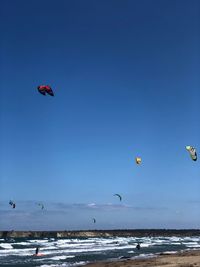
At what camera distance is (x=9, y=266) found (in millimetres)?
33531

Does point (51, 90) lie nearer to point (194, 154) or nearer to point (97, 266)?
point (194, 154)

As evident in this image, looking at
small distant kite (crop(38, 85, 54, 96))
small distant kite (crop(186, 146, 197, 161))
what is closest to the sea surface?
small distant kite (crop(186, 146, 197, 161))

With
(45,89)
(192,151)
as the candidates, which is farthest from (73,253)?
(45,89)

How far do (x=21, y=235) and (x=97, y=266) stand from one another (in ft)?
397

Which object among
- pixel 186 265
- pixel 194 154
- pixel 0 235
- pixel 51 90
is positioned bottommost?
pixel 186 265

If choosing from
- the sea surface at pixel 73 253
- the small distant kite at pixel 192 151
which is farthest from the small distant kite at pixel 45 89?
the sea surface at pixel 73 253

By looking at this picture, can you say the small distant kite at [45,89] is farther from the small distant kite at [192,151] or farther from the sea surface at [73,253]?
the sea surface at [73,253]

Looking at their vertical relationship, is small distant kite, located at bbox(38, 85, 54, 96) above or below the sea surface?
above

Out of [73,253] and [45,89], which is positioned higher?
[45,89]

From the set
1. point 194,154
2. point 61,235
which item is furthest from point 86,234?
point 194,154

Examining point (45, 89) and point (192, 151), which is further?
point (192, 151)

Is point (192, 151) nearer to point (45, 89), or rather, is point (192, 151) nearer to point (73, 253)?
point (45, 89)

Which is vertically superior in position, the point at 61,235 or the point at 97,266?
the point at 61,235

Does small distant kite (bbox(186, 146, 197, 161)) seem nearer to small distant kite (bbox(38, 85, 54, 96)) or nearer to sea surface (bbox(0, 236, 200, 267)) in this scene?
small distant kite (bbox(38, 85, 54, 96))
